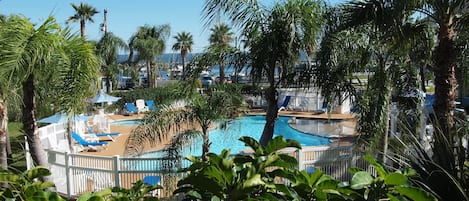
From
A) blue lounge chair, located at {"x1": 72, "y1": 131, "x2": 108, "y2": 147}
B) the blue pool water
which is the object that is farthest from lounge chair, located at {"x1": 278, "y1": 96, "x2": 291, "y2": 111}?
blue lounge chair, located at {"x1": 72, "y1": 131, "x2": 108, "y2": 147}

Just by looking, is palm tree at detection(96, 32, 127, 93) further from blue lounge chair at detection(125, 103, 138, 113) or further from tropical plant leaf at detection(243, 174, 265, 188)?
tropical plant leaf at detection(243, 174, 265, 188)

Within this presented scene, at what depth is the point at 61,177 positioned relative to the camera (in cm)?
909

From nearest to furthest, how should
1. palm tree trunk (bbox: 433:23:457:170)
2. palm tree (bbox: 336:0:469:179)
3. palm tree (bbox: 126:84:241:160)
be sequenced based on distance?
palm tree (bbox: 336:0:469:179) → palm tree trunk (bbox: 433:23:457:170) → palm tree (bbox: 126:84:241:160)

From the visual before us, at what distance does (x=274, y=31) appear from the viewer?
746cm

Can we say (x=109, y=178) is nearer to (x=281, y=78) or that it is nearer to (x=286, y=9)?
(x=281, y=78)

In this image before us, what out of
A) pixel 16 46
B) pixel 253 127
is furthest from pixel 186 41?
pixel 16 46

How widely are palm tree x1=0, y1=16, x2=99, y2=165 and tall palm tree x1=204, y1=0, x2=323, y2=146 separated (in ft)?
10.3

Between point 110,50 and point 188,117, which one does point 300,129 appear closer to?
point 188,117

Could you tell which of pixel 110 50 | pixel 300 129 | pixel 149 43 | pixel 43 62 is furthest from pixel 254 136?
pixel 149 43

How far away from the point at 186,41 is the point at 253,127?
27.7 metres

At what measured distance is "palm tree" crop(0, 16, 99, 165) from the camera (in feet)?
13.2

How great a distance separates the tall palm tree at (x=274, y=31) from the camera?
7324 mm

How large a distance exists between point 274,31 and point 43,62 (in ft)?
14.1

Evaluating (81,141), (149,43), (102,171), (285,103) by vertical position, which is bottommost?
(81,141)
